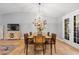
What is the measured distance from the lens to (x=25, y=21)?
10.6 feet

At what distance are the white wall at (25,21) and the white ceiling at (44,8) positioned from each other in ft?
0.29

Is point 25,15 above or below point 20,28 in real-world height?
above

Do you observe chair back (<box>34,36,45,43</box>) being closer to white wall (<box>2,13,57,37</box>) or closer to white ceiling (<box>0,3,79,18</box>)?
white wall (<box>2,13,57,37</box>)

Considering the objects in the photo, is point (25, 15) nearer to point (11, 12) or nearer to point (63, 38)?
point (11, 12)

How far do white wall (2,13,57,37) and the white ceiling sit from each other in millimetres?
88

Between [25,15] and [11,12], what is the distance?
30cm

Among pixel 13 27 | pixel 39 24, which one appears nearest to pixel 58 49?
pixel 39 24

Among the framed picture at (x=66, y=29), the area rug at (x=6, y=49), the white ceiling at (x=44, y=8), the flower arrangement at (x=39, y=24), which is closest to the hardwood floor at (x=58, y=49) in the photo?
the area rug at (x=6, y=49)

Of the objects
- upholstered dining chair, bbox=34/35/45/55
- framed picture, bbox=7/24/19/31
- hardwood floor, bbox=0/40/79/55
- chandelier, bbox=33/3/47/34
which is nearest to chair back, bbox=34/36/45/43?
upholstered dining chair, bbox=34/35/45/55

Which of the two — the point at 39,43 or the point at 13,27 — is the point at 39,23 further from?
the point at 13,27

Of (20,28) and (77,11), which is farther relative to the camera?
(20,28)

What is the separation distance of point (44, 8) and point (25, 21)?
505 millimetres
